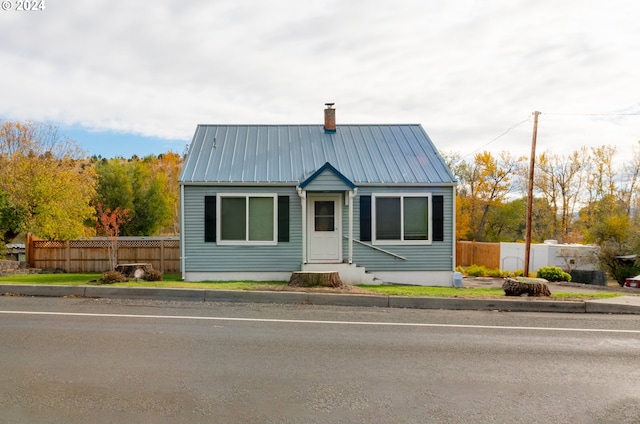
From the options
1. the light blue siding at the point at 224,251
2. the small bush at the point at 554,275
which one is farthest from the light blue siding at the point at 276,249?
the small bush at the point at 554,275

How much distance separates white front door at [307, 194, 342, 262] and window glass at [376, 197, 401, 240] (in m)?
1.24

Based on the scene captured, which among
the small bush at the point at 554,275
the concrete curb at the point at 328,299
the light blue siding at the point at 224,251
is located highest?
the light blue siding at the point at 224,251

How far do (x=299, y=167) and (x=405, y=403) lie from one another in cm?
1186

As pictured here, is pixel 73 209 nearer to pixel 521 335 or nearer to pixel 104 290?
pixel 104 290

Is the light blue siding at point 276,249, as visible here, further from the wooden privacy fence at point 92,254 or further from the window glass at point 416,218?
the wooden privacy fence at point 92,254

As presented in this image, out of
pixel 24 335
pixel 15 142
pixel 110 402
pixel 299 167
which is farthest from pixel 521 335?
pixel 15 142

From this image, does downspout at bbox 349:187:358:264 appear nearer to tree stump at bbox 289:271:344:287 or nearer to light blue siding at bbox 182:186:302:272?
light blue siding at bbox 182:186:302:272

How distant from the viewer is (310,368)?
576 centimetres

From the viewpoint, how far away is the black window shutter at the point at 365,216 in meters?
15.5

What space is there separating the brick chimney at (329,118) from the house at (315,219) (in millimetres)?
2436

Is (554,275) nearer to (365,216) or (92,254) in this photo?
(365,216)

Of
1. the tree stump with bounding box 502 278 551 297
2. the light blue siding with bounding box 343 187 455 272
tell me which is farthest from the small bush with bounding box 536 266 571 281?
the tree stump with bounding box 502 278 551 297

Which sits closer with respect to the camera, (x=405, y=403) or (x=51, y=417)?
(x=51, y=417)

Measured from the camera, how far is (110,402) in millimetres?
4598
